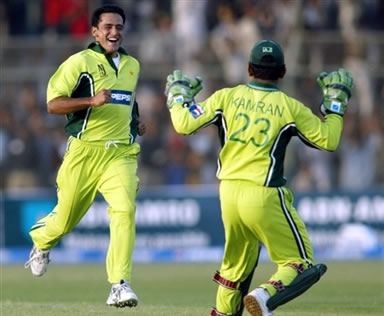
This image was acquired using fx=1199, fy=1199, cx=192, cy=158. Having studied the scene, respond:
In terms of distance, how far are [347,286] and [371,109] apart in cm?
690

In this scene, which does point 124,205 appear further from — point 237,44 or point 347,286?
point 237,44

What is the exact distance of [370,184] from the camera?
19.8 m

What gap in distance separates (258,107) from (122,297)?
1903 millimetres

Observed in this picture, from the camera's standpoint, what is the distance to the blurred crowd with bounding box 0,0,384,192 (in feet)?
66.1

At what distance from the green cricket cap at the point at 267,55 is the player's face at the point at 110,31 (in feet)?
6.54

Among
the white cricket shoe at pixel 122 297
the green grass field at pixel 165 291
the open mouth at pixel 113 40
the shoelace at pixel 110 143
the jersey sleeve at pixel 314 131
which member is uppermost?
the open mouth at pixel 113 40

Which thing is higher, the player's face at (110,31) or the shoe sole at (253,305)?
the player's face at (110,31)

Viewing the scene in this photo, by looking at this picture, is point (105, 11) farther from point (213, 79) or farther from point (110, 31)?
point (213, 79)

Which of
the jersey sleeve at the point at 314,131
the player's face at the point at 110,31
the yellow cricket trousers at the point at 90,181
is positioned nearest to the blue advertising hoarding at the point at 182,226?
the yellow cricket trousers at the point at 90,181

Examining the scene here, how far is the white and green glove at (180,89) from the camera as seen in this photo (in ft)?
28.1

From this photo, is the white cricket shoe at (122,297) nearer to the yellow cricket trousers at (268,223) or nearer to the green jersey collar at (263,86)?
the yellow cricket trousers at (268,223)

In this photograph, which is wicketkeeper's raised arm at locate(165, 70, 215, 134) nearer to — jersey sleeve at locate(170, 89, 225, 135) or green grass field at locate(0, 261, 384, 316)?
jersey sleeve at locate(170, 89, 225, 135)

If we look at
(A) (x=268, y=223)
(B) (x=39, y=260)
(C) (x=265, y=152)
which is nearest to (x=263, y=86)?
(C) (x=265, y=152)

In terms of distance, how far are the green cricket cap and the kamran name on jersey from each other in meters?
0.28
